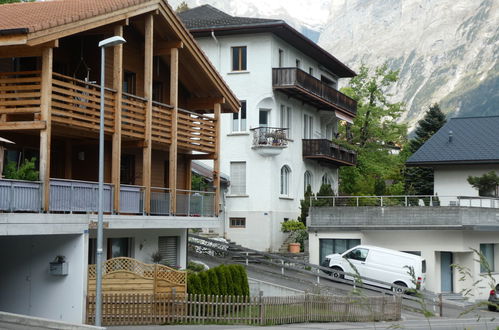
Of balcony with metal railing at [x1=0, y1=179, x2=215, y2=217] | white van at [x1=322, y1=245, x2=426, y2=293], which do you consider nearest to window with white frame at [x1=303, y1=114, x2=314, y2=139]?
white van at [x1=322, y1=245, x2=426, y2=293]

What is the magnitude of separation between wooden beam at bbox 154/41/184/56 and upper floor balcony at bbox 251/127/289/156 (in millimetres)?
15550

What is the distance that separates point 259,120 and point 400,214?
32.4 feet

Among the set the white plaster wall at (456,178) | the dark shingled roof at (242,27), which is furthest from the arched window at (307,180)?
the white plaster wall at (456,178)

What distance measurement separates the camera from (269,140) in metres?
46.2

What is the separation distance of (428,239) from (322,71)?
714 inches

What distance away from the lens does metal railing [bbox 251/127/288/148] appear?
46.1 meters

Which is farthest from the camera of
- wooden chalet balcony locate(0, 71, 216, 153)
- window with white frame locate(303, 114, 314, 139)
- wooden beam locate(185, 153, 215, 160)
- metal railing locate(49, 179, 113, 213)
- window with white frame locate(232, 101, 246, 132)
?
window with white frame locate(303, 114, 314, 139)

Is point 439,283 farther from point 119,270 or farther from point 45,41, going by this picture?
point 45,41

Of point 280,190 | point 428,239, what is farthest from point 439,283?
point 280,190

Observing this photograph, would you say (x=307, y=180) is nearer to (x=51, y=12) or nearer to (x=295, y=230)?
(x=295, y=230)

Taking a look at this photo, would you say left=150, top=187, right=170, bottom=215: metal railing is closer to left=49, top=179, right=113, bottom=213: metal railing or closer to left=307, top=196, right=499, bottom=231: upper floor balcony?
left=49, top=179, right=113, bottom=213: metal railing

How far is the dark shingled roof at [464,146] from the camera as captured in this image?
50.8m

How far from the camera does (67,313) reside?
77.5 feet

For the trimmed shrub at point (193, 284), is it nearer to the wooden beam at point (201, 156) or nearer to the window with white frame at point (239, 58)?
the wooden beam at point (201, 156)
